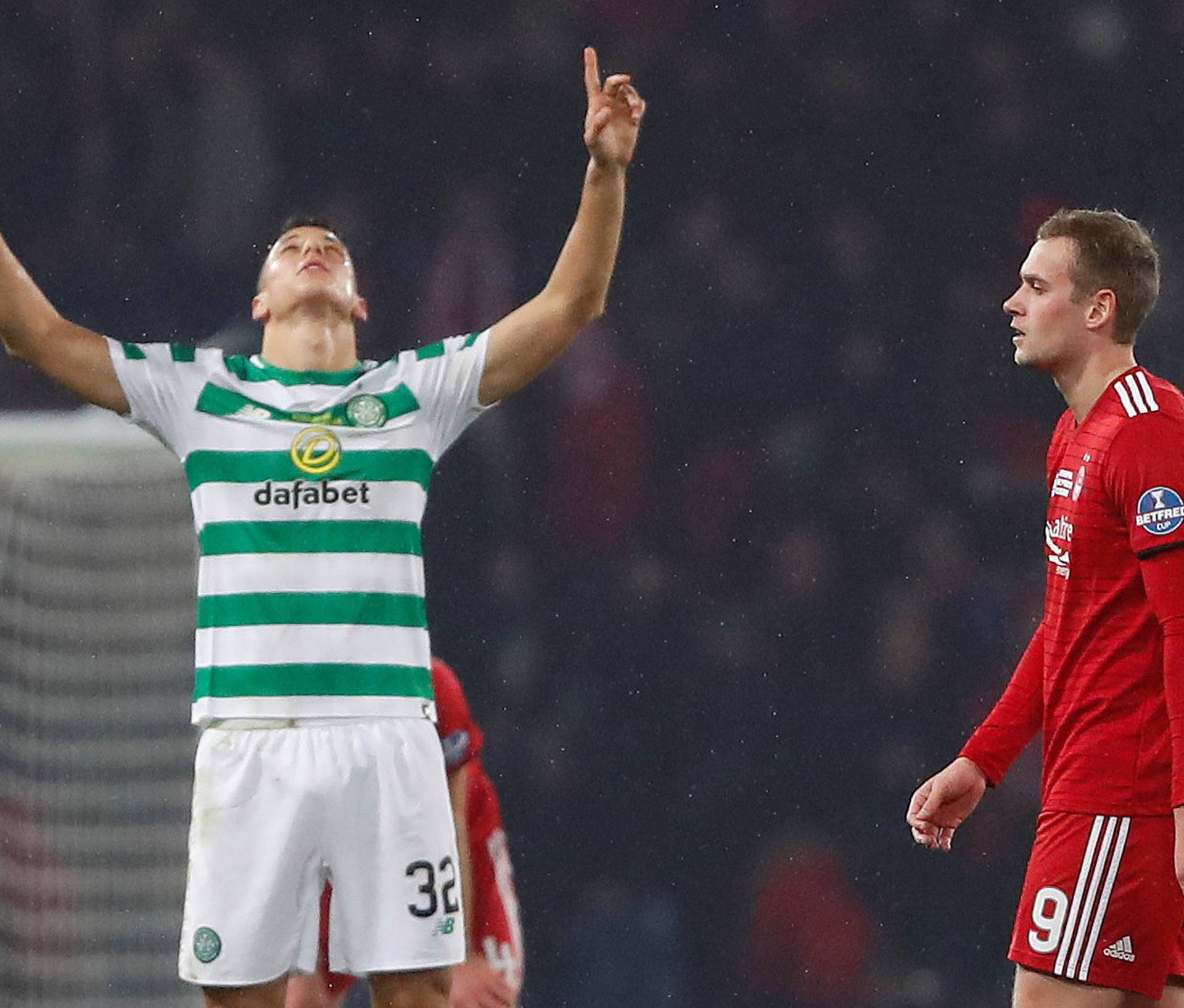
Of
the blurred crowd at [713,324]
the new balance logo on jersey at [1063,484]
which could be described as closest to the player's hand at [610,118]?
the new balance logo on jersey at [1063,484]

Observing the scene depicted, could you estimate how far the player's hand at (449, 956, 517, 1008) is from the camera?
3164 mm

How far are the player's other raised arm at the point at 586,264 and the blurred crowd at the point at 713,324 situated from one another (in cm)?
198

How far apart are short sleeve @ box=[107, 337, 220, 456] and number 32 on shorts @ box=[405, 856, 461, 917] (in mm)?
619

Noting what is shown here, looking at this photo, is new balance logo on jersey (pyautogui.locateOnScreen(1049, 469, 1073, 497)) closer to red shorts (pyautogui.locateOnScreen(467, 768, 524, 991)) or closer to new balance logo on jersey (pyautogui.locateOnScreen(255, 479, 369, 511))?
new balance logo on jersey (pyautogui.locateOnScreen(255, 479, 369, 511))

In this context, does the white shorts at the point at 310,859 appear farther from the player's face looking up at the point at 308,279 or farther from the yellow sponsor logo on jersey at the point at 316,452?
the player's face looking up at the point at 308,279

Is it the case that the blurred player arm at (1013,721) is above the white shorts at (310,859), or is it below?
above

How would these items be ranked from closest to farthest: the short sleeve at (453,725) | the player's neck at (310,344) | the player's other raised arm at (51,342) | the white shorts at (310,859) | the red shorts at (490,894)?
the white shorts at (310,859)
the player's other raised arm at (51,342)
the player's neck at (310,344)
the short sleeve at (453,725)
the red shorts at (490,894)

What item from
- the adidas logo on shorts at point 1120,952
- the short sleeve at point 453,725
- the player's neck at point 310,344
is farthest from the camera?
the short sleeve at point 453,725

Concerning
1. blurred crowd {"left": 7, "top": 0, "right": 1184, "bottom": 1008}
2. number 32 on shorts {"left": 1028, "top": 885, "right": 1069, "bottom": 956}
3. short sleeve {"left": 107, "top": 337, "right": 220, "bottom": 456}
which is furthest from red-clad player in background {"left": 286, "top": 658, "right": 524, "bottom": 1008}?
number 32 on shorts {"left": 1028, "top": 885, "right": 1069, "bottom": 956}

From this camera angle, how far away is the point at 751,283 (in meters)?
4.57

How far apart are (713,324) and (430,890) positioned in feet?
8.16

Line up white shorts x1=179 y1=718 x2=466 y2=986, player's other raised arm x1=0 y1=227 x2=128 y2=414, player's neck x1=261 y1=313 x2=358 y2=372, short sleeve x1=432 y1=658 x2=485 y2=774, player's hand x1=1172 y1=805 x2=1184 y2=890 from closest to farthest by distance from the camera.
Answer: player's hand x1=1172 y1=805 x2=1184 y2=890 < white shorts x1=179 y1=718 x2=466 y2=986 < player's other raised arm x1=0 y1=227 x2=128 y2=414 < player's neck x1=261 y1=313 x2=358 y2=372 < short sleeve x1=432 y1=658 x2=485 y2=774

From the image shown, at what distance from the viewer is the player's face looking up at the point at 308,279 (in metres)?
2.48

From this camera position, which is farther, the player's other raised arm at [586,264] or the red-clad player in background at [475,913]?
the red-clad player in background at [475,913]
